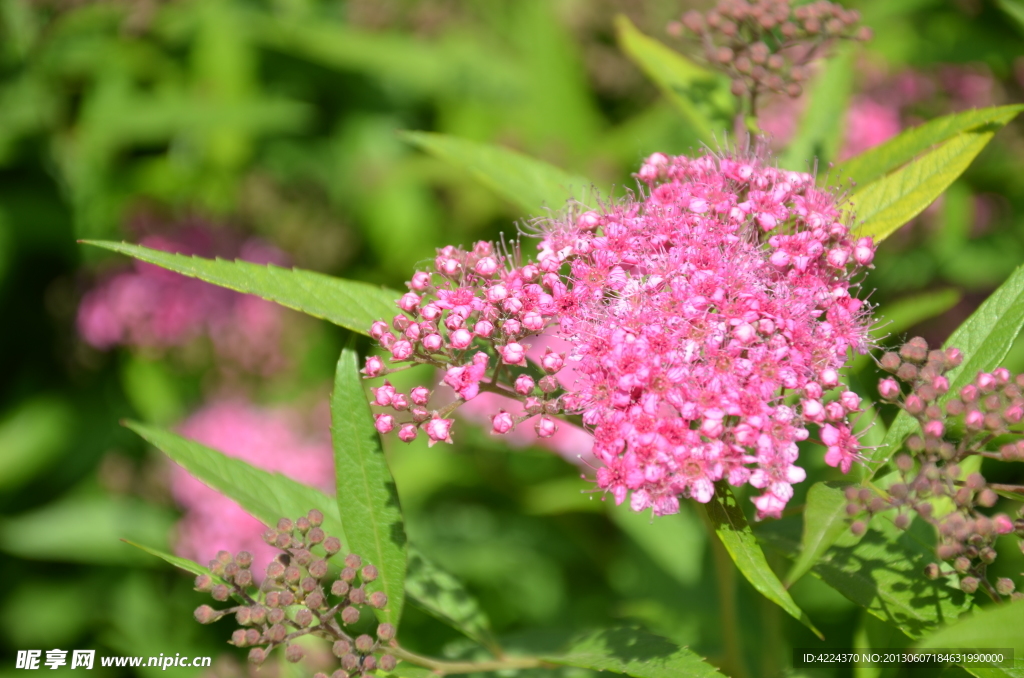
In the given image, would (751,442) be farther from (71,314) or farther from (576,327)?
(71,314)

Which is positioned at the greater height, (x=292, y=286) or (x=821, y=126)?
(x=821, y=126)

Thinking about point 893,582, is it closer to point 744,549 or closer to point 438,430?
point 744,549

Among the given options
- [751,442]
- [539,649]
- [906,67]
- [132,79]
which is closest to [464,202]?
[132,79]

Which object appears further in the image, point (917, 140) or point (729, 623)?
point (729, 623)

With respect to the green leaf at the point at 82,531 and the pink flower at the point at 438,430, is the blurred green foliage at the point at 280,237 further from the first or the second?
the pink flower at the point at 438,430

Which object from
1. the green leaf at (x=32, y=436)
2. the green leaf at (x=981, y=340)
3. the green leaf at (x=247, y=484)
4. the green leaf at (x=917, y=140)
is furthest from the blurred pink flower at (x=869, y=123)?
the green leaf at (x=32, y=436)

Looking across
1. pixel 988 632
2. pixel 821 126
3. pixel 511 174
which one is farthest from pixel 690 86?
pixel 988 632
